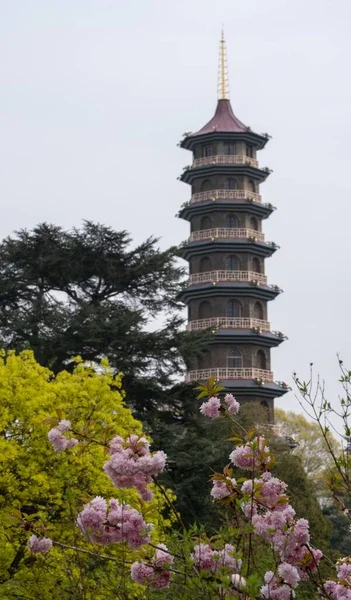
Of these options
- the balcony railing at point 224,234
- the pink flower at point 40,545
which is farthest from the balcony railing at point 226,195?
the pink flower at point 40,545

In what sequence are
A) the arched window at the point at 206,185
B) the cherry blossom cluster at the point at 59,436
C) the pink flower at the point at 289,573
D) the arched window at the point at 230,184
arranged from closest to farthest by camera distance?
the pink flower at the point at 289,573
the cherry blossom cluster at the point at 59,436
the arched window at the point at 230,184
the arched window at the point at 206,185

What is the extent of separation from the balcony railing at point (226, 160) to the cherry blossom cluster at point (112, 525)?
173 ft

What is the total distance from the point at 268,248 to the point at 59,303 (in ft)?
68.8

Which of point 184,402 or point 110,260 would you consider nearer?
point 184,402

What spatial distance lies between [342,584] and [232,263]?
50.8m

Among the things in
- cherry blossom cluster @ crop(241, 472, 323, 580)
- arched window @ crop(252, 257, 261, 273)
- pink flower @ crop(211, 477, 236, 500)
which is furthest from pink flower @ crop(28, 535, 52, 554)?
arched window @ crop(252, 257, 261, 273)

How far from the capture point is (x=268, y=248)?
58594mm

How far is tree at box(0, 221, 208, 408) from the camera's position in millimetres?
36750

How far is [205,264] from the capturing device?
192 ft

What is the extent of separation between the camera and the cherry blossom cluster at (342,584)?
7484 mm

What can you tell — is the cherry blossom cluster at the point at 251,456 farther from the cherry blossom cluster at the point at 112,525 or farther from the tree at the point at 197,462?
the tree at the point at 197,462

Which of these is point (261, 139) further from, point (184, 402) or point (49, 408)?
point (49, 408)

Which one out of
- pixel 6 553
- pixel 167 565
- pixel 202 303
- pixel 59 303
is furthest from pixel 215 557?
pixel 202 303

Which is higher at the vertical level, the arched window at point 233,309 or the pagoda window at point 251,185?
the pagoda window at point 251,185
